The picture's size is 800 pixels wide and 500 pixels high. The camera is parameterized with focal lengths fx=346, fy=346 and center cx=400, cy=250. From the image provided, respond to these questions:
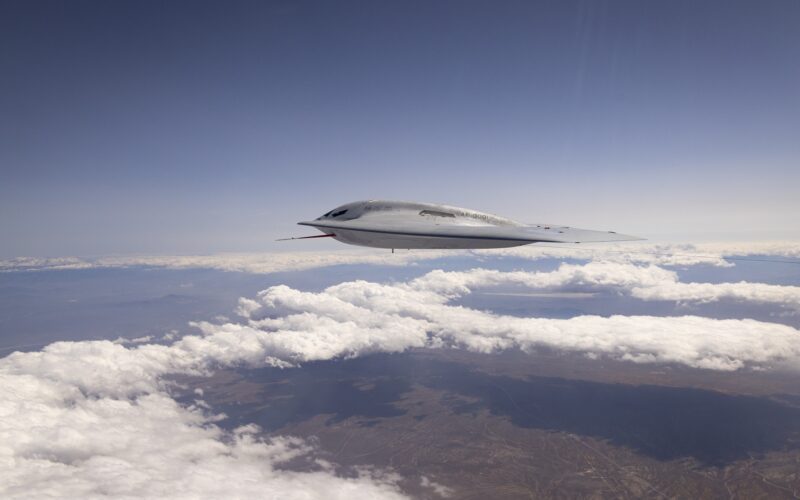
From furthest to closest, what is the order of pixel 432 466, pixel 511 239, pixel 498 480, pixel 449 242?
pixel 432 466, pixel 498 480, pixel 449 242, pixel 511 239

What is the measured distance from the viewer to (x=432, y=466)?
17312 centimetres

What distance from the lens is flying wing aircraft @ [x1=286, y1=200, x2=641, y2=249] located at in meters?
13.1

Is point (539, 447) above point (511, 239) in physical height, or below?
below

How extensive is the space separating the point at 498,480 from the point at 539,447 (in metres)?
40.4

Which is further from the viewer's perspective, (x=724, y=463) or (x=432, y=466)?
(x=432, y=466)

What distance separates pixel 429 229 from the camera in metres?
14.0

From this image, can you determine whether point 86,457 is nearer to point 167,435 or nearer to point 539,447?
point 167,435

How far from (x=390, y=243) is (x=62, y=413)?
11188 inches

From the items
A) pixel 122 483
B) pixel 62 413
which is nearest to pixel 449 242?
pixel 122 483

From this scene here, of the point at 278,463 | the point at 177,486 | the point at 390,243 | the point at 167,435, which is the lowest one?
the point at 278,463

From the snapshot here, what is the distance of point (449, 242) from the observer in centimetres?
1410

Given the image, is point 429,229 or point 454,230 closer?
point 454,230

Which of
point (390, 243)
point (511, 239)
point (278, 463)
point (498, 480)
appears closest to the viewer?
point (511, 239)

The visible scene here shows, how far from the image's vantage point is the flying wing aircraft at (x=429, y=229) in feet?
42.9
